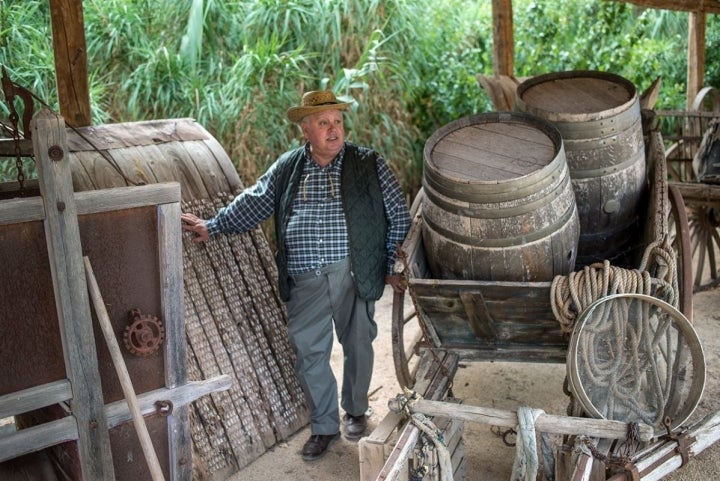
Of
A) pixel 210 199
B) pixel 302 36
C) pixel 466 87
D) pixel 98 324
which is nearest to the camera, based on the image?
pixel 98 324

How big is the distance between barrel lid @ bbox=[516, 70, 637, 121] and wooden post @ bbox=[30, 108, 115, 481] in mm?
2462

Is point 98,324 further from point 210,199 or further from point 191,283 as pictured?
Answer: point 210,199

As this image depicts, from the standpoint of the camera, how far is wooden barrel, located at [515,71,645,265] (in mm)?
4133

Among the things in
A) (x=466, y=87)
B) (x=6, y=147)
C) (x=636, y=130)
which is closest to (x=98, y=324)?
(x=6, y=147)

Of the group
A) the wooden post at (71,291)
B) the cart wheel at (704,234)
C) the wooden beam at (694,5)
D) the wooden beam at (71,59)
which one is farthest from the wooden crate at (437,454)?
the wooden beam at (694,5)

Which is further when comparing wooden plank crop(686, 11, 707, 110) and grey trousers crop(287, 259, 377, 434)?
wooden plank crop(686, 11, 707, 110)

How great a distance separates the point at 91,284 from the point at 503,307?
1.80m

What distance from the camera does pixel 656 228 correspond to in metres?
3.86

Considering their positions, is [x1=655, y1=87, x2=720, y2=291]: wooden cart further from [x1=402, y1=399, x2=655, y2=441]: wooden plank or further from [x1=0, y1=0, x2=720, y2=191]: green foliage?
[x1=402, y1=399, x2=655, y2=441]: wooden plank

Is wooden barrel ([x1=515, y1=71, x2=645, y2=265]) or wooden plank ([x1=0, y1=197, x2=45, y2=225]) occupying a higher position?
wooden plank ([x1=0, y1=197, x2=45, y2=225])

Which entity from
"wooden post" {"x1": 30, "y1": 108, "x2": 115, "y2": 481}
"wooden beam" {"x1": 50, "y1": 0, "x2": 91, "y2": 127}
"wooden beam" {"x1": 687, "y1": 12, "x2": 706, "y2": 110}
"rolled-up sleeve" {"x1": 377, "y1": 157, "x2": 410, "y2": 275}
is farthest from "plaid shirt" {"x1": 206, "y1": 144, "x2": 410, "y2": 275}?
"wooden beam" {"x1": 687, "y1": 12, "x2": 706, "y2": 110}

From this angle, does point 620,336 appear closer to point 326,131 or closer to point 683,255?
point 683,255

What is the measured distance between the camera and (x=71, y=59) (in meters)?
4.48

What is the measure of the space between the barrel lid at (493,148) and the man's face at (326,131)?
52cm
